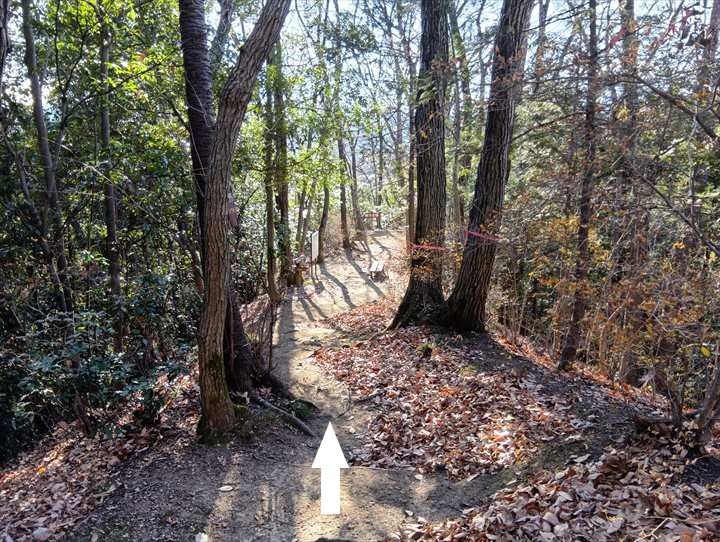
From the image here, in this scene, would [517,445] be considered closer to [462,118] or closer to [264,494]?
[264,494]

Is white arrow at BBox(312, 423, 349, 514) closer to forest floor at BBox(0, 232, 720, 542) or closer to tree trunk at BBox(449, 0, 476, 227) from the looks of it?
forest floor at BBox(0, 232, 720, 542)

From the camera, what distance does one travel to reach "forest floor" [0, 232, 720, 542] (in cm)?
263

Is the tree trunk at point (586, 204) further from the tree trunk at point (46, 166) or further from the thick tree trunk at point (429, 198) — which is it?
the tree trunk at point (46, 166)

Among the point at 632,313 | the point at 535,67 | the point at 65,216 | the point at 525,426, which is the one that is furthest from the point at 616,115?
the point at 65,216

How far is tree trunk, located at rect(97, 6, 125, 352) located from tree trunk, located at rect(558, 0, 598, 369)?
4.96 m

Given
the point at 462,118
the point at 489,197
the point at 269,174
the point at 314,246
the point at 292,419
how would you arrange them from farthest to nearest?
the point at 314,246
the point at 269,174
the point at 462,118
the point at 489,197
the point at 292,419

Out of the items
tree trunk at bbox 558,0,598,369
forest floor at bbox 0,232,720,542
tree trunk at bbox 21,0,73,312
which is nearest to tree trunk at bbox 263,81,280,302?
tree trunk at bbox 21,0,73,312

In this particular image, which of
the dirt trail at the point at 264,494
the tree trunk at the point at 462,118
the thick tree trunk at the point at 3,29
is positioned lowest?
the dirt trail at the point at 264,494

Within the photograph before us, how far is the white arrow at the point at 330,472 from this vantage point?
10.9 feet

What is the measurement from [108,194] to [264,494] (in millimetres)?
4554

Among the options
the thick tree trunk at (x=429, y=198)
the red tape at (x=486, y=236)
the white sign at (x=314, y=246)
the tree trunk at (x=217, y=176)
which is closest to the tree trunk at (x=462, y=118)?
the thick tree trunk at (x=429, y=198)

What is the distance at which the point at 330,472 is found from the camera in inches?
142

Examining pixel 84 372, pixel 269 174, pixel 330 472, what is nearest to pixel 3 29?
pixel 84 372

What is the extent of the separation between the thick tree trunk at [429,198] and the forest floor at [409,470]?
1.31m
